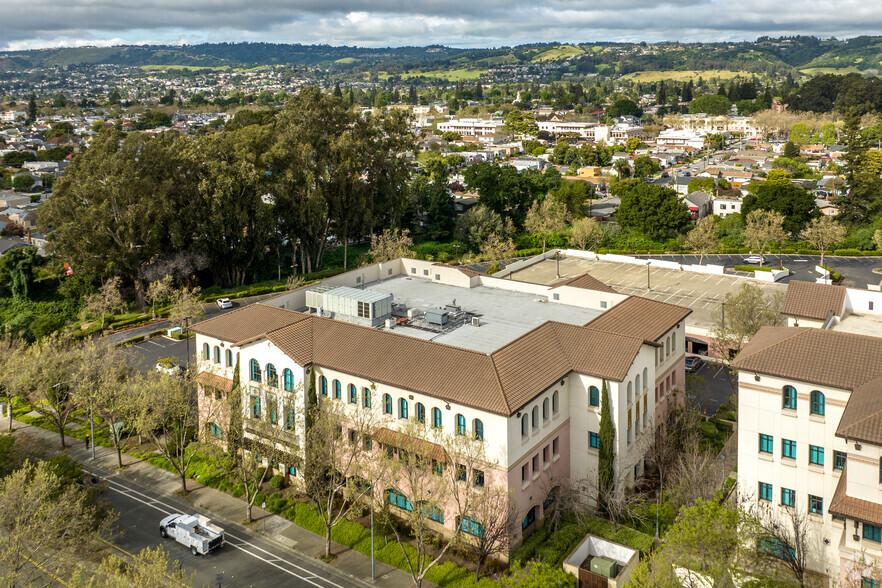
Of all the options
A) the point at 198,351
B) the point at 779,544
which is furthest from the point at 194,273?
the point at 779,544

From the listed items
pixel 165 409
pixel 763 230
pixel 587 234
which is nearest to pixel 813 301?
pixel 165 409

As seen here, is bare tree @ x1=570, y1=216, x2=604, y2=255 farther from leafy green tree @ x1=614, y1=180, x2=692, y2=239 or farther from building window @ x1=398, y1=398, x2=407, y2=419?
building window @ x1=398, y1=398, x2=407, y2=419

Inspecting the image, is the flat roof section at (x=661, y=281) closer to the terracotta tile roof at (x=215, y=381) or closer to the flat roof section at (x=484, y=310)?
the flat roof section at (x=484, y=310)

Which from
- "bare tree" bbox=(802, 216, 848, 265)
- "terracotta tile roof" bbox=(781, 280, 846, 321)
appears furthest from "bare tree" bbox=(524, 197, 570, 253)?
"terracotta tile roof" bbox=(781, 280, 846, 321)

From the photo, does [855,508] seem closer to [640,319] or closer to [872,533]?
[872,533]

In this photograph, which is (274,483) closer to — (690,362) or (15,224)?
(690,362)
